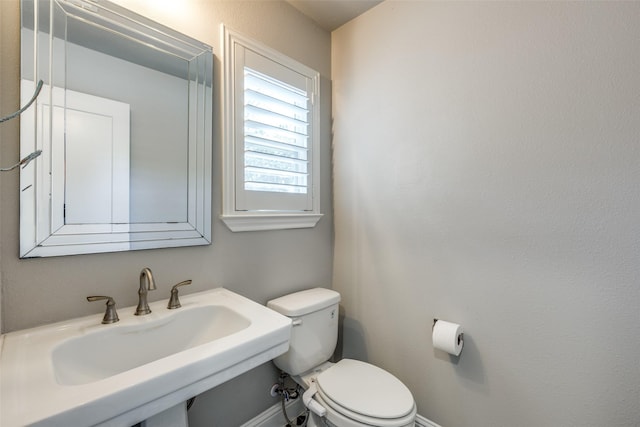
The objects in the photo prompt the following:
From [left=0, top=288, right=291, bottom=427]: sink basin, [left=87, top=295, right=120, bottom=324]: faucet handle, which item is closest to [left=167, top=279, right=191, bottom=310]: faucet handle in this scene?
[left=0, top=288, right=291, bottom=427]: sink basin

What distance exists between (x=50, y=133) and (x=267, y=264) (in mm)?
972

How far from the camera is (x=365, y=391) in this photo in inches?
45.5

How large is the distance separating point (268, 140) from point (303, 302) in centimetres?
86

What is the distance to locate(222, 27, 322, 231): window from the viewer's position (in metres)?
1.29

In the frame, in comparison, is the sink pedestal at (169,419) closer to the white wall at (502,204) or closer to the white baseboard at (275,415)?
the white baseboard at (275,415)

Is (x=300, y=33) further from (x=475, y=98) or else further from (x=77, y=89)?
(x=77, y=89)

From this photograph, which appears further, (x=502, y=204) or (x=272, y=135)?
(x=272, y=135)

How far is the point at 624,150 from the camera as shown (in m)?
0.91

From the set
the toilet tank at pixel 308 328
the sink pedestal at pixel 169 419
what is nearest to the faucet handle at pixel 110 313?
the sink pedestal at pixel 169 419

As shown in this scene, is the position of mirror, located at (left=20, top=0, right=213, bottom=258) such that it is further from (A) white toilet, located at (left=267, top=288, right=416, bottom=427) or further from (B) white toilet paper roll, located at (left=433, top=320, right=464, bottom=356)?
(B) white toilet paper roll, located at (left=433, top=320, right=464, bottom=356)

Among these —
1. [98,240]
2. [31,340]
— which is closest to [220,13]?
[98,240]

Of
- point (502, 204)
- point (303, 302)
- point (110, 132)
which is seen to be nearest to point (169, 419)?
point (303, 302)

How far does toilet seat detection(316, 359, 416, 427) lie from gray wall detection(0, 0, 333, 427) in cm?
42

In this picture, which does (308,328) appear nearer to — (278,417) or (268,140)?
(278,417)
